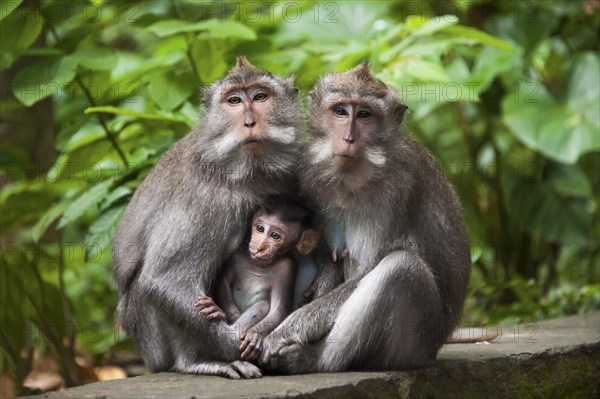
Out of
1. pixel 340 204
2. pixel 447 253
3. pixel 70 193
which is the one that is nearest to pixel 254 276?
pixel 340 204

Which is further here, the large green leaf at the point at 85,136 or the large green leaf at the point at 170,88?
the large green leaf at the point at 170,88

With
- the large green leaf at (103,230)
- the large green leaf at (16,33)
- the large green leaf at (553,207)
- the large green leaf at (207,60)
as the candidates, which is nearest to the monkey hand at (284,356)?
the large green leaf at (103,230)

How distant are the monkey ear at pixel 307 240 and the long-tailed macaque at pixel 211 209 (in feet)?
1.07

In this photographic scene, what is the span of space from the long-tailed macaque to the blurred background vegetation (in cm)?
139

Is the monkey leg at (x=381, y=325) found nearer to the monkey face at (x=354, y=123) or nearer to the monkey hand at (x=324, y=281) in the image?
the monkey hand at (x=324, y=281)

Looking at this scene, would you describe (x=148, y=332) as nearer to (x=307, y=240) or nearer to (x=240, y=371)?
(x=240, y=371)

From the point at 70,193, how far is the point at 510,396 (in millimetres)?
4066

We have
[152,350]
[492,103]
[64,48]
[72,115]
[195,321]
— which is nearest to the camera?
[195,321]

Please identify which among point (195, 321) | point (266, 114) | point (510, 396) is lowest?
Result: point (510, 396)

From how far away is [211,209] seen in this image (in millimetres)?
Result: 5703

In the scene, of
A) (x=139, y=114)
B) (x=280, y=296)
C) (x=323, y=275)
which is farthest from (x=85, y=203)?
(x=323, y=275)

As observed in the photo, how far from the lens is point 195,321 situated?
5602mm

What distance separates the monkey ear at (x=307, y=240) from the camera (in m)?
5.88

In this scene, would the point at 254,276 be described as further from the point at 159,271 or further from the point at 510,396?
the point at 510,396
